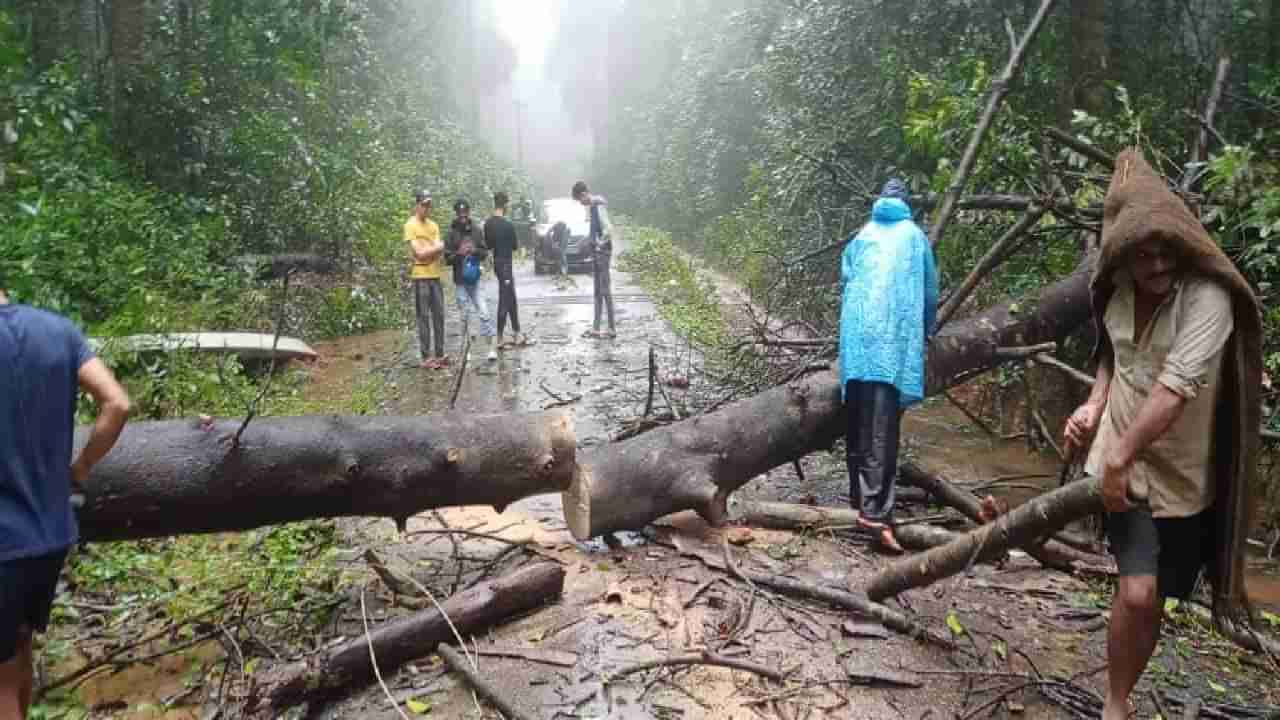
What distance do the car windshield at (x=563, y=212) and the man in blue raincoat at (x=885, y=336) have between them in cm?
1546

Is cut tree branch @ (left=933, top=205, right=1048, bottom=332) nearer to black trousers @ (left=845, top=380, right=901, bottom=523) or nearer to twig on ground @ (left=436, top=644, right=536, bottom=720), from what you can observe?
black trousers @ (left=845, top=380, right=901, bottom=523)

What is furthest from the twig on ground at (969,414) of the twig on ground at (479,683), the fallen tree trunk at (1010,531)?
the twig on ground at (479,683)

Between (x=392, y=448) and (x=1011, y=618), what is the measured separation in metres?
3.06

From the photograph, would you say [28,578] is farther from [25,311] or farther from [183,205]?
[183,205]

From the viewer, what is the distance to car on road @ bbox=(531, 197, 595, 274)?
1905cm

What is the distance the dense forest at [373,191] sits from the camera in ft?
14.0

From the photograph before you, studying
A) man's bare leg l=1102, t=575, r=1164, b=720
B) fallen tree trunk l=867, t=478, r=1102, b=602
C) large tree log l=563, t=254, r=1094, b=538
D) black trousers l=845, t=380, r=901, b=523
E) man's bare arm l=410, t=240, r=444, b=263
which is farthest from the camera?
man's bare arm l=410, t=240, r=444, b=263

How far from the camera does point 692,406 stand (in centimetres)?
702

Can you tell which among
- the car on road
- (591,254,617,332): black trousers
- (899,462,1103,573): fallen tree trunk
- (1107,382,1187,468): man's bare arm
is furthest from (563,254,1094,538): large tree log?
the car on road

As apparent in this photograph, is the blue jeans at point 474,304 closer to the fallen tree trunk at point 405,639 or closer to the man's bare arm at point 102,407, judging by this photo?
the fallen tree trunk at point 405,639

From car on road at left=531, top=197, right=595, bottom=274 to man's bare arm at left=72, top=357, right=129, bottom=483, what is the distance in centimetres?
1613

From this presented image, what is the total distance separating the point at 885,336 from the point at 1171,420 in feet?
6.38

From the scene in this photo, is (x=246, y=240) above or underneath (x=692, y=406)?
above

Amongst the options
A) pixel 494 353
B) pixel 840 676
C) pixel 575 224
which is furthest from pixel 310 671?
pixel 575 224
